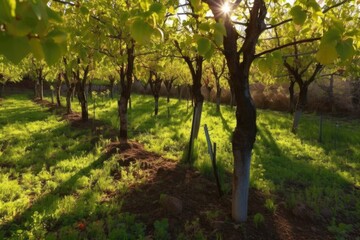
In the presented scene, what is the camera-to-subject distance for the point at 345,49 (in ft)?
6.32

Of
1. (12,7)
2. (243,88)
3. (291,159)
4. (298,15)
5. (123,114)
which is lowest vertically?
(291,159)

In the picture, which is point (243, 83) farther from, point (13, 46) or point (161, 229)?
point (13, 46)

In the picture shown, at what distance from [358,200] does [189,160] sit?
4.82 m

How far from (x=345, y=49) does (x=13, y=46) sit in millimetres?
1805

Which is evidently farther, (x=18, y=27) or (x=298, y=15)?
(x=298, y=15)

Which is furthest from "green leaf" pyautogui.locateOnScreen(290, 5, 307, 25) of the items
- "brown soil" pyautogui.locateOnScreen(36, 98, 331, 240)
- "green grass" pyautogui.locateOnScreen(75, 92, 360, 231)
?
"green grass" pyautogui.locateOnScreen(75, 92, 360, 231)

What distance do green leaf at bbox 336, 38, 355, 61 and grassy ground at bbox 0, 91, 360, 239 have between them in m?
4.64

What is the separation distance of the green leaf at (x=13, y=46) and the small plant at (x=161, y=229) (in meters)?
4.82

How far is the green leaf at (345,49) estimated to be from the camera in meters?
1.90

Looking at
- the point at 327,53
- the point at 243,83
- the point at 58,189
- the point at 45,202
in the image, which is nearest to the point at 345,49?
the point at 327,53

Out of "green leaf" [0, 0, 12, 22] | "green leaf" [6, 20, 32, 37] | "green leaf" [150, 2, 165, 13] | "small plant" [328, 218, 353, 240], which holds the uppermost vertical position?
"green leaf" [150, 2, 165, 13]

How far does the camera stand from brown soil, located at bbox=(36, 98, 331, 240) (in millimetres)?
5672

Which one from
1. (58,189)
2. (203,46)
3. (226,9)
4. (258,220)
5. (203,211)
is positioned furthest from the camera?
(58,189)

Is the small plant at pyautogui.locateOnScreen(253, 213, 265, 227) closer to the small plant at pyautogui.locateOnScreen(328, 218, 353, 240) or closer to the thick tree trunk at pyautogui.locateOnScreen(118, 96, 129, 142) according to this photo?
the small plant at pyautogui.locateOnScreen(328, 218, 353, 240)
